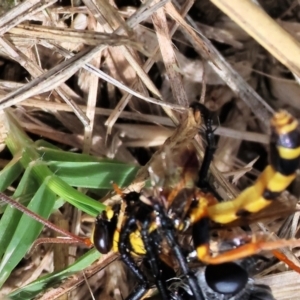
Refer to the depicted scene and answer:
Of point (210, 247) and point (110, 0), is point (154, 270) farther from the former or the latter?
point (110, 0)

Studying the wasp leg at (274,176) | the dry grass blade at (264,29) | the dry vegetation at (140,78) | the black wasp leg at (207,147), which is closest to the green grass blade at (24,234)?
the dry vegetation at (140,78)

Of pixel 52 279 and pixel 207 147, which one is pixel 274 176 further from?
pixel 52 279

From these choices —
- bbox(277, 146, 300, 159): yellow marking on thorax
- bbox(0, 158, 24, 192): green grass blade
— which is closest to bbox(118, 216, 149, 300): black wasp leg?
bbox(277, 146, 300, 159): yellow marking on thorax

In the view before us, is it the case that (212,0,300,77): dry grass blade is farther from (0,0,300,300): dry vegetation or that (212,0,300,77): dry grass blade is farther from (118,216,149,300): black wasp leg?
(118,216,149,300): black wasp leg

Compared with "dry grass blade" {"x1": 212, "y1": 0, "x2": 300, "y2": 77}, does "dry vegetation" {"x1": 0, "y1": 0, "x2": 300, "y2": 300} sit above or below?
below

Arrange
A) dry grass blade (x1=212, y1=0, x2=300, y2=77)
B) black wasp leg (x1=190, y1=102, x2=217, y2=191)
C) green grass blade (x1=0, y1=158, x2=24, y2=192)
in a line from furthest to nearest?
green grass blade (x1=0, y1=158, x2=24, y2=192), black wasp leg (x1=190, y1=102, x2=217, y2=191), dry grass blade (x1=212, y1=0, x2=300, y2=77)

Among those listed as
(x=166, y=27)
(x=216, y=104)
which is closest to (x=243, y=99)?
(x=216, y=104)

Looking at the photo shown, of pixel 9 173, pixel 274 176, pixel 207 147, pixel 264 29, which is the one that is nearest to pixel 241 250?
pixel 274 176
